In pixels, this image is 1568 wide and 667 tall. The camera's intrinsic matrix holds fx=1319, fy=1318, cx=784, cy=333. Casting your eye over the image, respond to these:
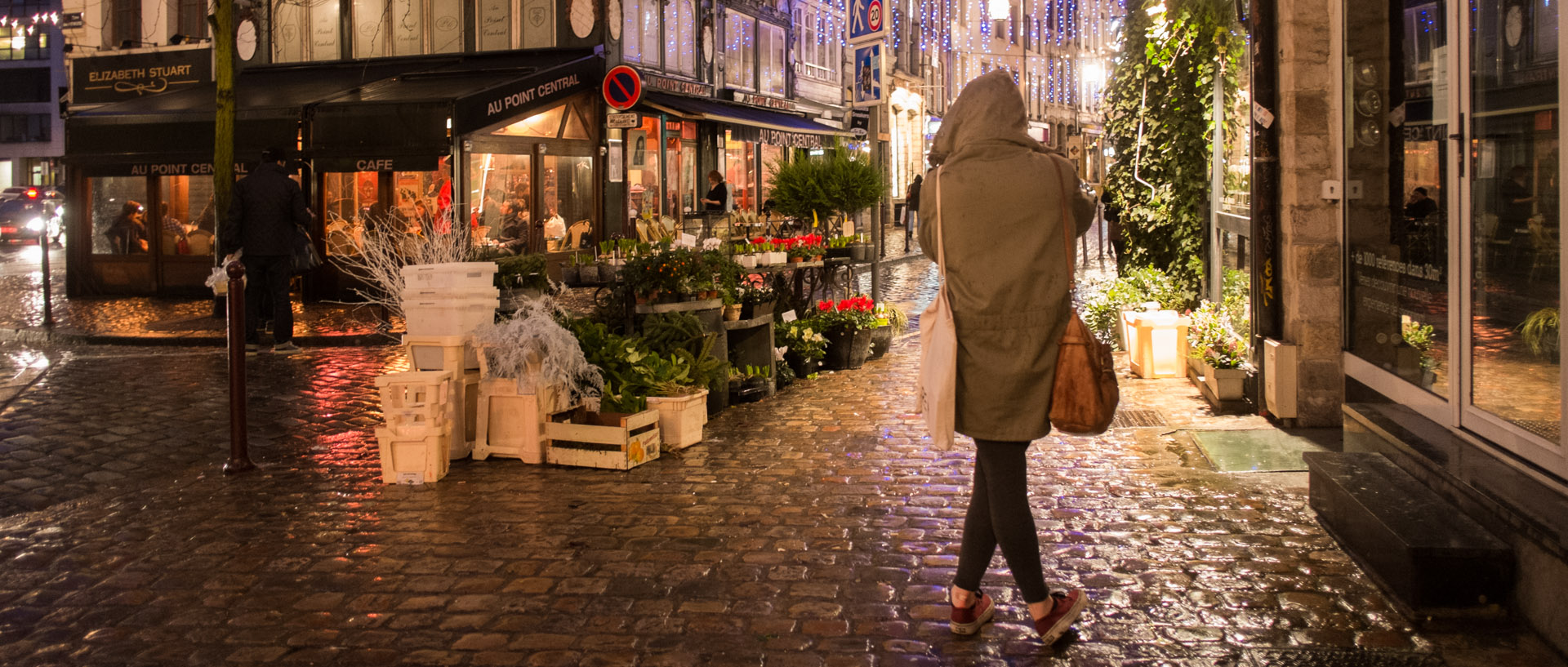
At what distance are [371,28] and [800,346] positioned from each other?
1353cm

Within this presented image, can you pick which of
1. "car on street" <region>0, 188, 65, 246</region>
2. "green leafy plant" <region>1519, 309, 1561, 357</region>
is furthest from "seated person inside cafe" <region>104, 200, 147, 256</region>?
"green leafy plant" <region>1519, 309, 1561, 357</region>

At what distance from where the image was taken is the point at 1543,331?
14.6 ft

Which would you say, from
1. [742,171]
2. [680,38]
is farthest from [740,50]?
[680,38]

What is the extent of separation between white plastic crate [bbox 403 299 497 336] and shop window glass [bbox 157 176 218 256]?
13426 mm

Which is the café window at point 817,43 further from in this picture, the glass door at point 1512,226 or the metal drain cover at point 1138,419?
the glass door at point 1512,226

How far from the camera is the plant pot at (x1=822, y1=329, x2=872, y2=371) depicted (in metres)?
10.9

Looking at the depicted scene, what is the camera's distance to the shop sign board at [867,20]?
48.8 ft

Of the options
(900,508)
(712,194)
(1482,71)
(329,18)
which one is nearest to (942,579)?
(900,508)

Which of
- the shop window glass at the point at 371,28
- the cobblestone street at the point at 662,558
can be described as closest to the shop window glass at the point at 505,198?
the shop window glass at the point at 371,28

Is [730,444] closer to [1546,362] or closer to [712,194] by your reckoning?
[1546,362]

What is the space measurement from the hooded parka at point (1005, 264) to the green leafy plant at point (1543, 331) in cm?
163

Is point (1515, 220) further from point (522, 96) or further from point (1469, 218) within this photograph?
point (522, 96)

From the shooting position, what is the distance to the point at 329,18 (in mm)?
21266

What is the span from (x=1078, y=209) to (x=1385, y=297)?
335 cm
